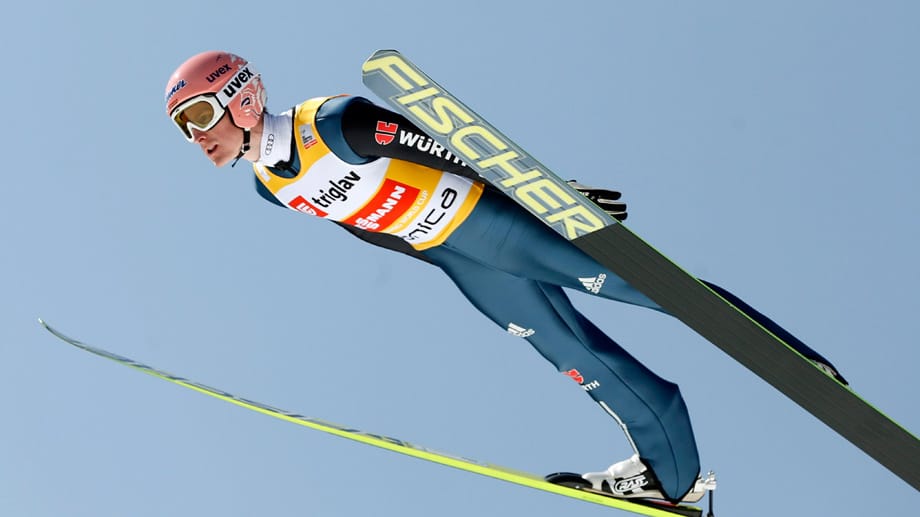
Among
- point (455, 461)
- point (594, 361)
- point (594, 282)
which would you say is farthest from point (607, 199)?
point (455, 461)

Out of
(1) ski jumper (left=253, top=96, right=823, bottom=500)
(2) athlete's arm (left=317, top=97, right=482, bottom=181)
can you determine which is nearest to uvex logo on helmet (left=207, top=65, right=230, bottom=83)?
(1) ski jumper (left=253, top=96, right=823, bottom=500)

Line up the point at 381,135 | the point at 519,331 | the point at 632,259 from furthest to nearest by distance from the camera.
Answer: the point at 519,331 → the point at 381,135 → the point at 632,259

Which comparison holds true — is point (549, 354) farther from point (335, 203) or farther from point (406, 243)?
point (335, 203)

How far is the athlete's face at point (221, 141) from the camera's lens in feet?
14.1

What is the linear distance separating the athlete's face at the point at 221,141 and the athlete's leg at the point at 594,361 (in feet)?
2.42

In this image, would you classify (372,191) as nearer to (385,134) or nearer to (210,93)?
(385,134)

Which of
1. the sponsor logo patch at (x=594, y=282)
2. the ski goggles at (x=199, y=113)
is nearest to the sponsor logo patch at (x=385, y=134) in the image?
the ski goggles at (x=199, y=113)

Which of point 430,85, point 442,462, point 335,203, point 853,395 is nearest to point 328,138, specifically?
point 335,203

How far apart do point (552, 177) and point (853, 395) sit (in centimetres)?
110

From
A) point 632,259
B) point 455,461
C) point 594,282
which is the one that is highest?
point 594,282

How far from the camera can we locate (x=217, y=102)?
424cm

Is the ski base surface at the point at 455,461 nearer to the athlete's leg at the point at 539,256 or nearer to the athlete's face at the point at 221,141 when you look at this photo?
the athlete's leg at the point at 539,256

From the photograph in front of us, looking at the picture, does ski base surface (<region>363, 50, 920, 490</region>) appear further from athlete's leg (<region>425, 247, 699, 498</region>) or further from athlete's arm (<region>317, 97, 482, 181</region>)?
athlete's leg (<region>425, 247, 699, 498</region>)

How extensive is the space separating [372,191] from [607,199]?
2.32 feet
